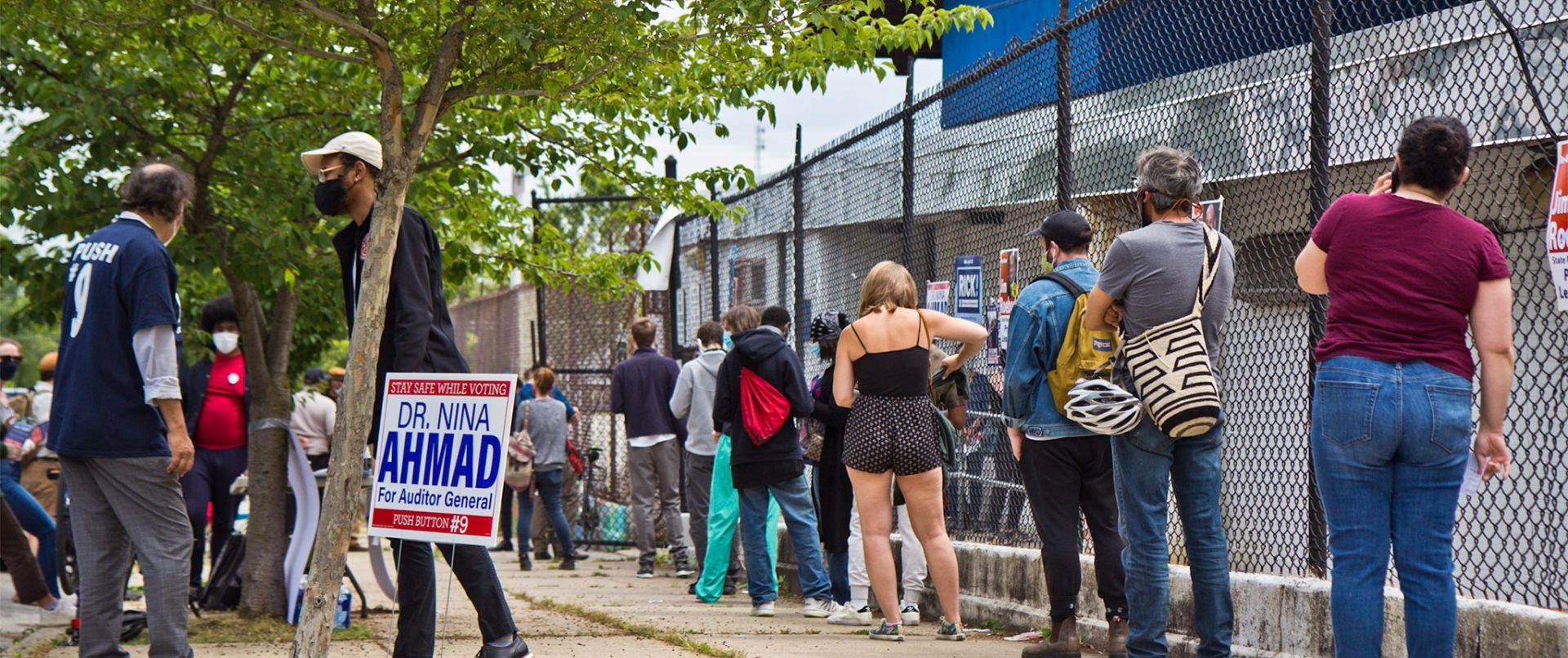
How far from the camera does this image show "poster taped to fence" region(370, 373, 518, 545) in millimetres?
4602

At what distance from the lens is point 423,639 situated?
5.13 metres

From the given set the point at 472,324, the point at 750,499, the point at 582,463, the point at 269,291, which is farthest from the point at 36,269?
the point at 472,324

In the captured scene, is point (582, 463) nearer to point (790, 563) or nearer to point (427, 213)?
point (790, 563)

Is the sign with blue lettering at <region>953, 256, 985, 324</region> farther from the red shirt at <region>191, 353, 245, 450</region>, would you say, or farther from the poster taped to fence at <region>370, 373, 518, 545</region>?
the red shirt at <region>191, 353, 245, 450</region>

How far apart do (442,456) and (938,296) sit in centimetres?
414

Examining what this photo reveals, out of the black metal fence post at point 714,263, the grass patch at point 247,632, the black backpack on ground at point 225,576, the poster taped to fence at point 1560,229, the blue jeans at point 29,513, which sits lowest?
the grass patch at point 247,632

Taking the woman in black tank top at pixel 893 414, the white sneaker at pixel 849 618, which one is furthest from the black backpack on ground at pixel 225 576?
the woman in black tank top at pixel 893 414

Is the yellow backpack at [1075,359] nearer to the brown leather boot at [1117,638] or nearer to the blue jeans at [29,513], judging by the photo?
the brown leather boot at [1117,638]

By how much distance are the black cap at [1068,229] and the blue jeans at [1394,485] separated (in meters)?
1.85

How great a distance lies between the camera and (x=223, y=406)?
28.3 feet

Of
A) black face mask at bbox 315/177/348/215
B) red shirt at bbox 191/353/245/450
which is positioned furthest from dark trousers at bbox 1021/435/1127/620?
red shirt at bbox 191/353/245/450

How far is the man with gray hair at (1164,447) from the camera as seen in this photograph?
5012 mm

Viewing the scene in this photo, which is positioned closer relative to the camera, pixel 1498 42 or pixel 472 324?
pixel 1498 42

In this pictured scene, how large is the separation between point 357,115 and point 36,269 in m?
1.67
